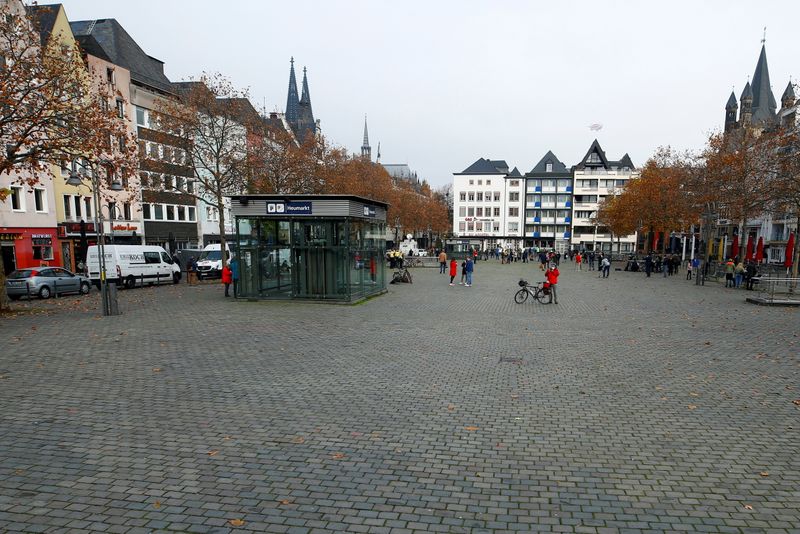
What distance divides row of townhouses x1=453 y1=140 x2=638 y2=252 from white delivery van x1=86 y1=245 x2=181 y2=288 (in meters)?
62.6

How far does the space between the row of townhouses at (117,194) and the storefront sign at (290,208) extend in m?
6.05

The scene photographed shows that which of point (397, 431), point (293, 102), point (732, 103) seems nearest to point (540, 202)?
point (732, 103)

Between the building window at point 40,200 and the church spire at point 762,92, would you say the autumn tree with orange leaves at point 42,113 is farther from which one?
the church spire at point 762,92

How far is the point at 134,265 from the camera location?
2594 centimetres

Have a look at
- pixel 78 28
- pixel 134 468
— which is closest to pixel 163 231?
pixel 78 28

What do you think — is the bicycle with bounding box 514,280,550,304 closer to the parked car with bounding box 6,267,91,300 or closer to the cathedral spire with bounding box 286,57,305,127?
the parked car with bounding box 6,267,91,300

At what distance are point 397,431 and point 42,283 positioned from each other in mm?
21377

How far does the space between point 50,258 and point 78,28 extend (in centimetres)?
2400

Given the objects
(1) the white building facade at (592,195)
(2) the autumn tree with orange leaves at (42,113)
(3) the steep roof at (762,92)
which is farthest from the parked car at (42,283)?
(1) the white building facade at (592,195)

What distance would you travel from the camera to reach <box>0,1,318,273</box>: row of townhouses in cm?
2888

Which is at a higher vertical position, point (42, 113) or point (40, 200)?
point (42, 113)

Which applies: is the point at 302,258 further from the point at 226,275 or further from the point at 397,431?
the point at 397,431

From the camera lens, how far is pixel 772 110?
65562mm

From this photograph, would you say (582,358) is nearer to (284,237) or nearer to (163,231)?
(284,237)
